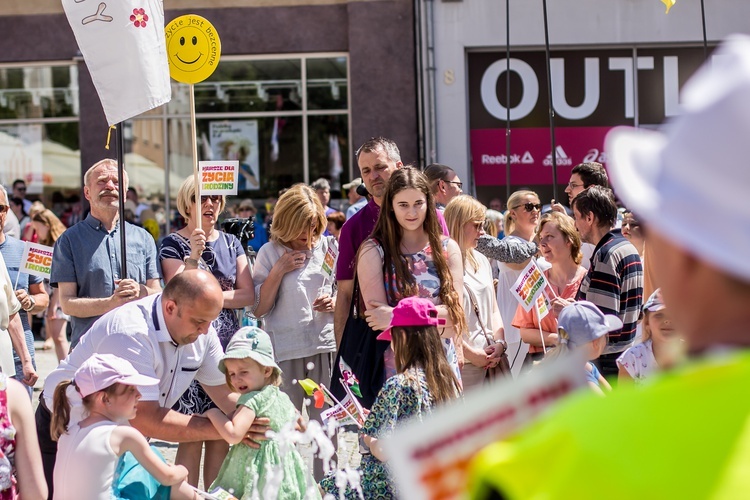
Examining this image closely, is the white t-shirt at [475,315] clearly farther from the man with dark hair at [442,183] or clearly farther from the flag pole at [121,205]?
the flag pole at [121,205]

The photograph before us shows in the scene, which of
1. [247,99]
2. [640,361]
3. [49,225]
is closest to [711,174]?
[640,361]

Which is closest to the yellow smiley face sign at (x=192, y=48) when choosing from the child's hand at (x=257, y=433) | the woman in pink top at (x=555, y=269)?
the woman in pink top at (x=555, y=269)

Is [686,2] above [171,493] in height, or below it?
above

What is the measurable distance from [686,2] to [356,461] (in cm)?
1157

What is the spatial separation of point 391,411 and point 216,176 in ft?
9.80

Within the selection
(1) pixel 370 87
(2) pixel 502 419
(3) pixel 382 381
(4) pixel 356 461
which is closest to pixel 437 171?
(4) pixel 356 461

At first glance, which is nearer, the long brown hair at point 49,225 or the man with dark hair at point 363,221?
the man with dark hair at point 363,221

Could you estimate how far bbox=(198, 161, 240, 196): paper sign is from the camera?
6.71 meters

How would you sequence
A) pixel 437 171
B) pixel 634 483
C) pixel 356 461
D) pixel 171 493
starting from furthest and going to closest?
pixel 437 171 → pixel 356 461 → pixel 171 493 → pixel 634 483

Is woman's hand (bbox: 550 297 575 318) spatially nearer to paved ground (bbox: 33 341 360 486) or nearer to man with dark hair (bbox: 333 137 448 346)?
man with dark hair (bbox: 333 137 448 346)

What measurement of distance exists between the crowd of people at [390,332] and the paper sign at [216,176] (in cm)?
11

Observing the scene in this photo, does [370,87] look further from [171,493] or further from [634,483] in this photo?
[634,483]

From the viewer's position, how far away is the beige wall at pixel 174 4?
1625 centimetres

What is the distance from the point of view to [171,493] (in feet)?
14.0
